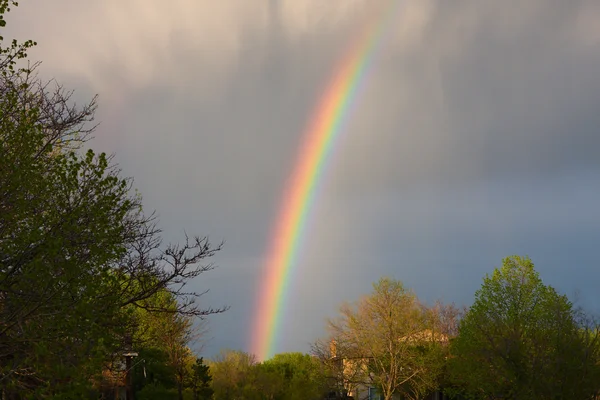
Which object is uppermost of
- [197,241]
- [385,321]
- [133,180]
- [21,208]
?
[385,321]

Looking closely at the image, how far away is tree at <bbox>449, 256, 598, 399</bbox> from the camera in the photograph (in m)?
29.8

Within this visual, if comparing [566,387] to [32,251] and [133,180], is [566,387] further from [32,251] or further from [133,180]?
[32,251]

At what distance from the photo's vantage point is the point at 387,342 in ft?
192

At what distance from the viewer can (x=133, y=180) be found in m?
19.8

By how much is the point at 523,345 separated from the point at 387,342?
25.9 m

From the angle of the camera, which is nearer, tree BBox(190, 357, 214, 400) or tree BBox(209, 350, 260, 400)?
tree BBox(190, 357, 214, 400)

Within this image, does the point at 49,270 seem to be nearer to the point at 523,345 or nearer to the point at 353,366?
the point at 523,345

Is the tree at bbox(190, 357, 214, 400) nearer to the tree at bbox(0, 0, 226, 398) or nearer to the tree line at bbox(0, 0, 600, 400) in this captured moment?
the tree line at bbox(0, 0, 600, 400)

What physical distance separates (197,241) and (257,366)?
5214cm

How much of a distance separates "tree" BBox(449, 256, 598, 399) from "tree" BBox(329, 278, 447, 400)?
5.22 meters

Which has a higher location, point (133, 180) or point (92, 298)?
point (133, 180)

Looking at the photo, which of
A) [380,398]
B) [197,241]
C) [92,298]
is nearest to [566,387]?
[197,241]

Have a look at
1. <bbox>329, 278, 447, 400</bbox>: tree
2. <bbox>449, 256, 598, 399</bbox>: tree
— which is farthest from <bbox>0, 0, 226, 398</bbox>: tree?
<bbox>329, 278, 447, 400</bbox>: tree

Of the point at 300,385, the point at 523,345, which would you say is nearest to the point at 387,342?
the point at 300,385
